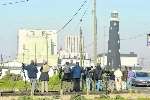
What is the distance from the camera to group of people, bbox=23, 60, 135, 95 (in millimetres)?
28406

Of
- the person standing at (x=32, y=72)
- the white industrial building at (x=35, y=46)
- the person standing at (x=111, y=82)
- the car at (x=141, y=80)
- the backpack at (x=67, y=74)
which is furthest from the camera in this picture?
the white industrial building at (x=35, y=46)

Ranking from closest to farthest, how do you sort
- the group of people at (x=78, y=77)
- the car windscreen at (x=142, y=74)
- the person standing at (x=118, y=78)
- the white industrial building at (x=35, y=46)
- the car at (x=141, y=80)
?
the group of people at (x=78, y=77)
the person standing at (x=118, y=78)
the car at (x=141, y=80)
the car windscreen at (x=142, y=74)
the white industrial building at (x=35, y=46)

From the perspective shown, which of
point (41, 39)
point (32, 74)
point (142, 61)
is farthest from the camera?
point (142, 61)

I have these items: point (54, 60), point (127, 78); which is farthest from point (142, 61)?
point (127, 78)

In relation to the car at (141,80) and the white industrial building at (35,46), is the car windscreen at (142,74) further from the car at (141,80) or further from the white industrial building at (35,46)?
the white industrial building at (35,46)

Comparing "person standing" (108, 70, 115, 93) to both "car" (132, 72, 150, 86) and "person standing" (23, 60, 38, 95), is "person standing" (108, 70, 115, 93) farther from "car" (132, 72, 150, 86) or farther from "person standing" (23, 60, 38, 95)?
"car" (132, 72, 150, 86)

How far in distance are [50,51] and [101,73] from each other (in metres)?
123

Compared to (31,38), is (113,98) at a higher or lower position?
lower

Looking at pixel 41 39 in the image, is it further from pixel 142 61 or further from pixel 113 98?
pixel 113 98

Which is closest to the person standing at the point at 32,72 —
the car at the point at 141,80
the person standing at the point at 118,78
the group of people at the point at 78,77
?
the group of people at the point at 78,77

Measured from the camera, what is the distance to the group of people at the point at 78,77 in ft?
93.2

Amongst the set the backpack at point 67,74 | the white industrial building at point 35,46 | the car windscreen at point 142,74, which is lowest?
the car windscreen at point 142,74

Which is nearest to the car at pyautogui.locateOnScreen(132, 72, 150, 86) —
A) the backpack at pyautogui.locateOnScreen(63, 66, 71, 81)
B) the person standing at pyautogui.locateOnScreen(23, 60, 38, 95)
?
the backpack at pyautogui.locateOnScreen(63, 66, 71, 81)

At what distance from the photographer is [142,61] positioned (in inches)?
7785
